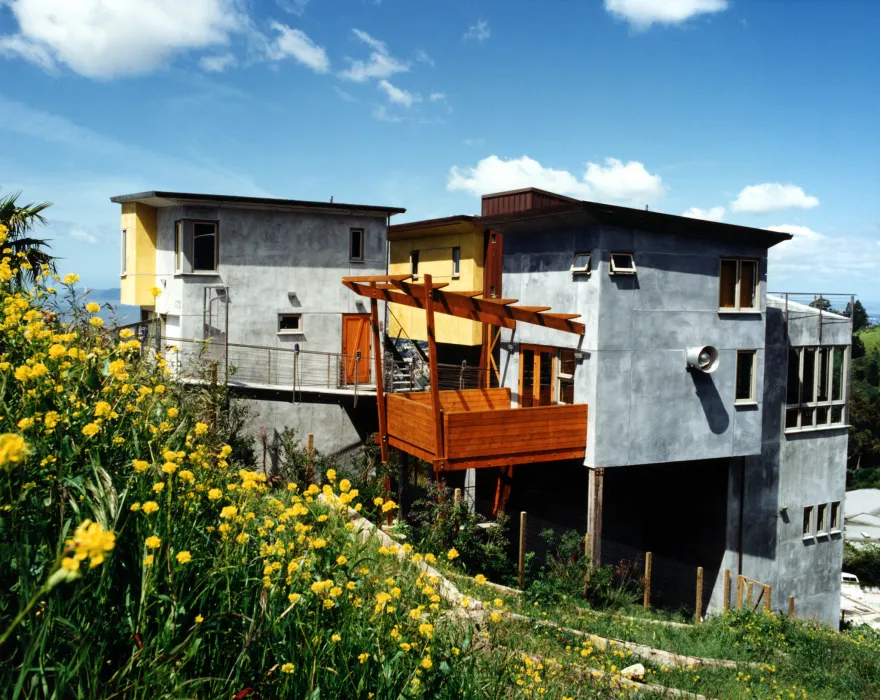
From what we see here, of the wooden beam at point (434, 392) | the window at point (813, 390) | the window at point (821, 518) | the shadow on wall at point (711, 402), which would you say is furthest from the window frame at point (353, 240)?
the window at point (821, 518)

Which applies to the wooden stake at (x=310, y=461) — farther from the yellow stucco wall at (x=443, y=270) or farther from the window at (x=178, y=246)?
the window at (x=178, y=246)

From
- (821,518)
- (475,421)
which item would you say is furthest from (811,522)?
(475,421)

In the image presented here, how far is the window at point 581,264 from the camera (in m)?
18.7

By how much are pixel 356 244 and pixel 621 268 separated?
37.2 feet

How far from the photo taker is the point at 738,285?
2083cm

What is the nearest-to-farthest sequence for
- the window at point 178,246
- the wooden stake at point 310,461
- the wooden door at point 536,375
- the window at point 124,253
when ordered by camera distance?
the wooden door at point 536,375 < the wooden stake at point 310,461 < the window at point 178,246 < the window at point 124,253

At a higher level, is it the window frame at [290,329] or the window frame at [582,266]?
the window frame at [582,266]

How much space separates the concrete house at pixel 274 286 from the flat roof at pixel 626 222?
272 inches

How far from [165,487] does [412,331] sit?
83.5 feet

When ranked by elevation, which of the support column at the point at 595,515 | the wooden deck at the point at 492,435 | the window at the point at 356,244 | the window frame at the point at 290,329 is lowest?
the support column at the point at 595,515

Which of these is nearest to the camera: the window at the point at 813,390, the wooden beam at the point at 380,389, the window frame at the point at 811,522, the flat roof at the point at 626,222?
the flat roof at the point at 626,222

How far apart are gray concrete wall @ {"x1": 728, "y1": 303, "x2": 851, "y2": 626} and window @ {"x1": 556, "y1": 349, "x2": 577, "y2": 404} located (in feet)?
21.4

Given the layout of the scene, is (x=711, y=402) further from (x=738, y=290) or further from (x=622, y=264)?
(x=622, y=264)

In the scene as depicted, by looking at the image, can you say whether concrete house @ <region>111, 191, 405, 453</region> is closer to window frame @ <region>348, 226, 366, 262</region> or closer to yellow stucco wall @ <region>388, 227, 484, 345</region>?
window frame @ <region>348, 226, 366, 262</region>
